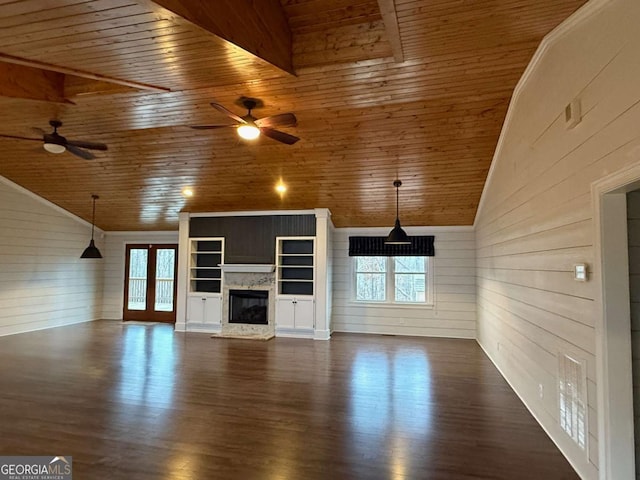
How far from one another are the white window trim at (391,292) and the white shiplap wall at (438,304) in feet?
0.15

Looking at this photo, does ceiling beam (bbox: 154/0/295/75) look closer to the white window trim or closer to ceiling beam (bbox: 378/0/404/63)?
ceiling beam (bbox: 378/0/404/63)

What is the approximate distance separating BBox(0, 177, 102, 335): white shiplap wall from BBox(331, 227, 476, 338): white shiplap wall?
6171mm

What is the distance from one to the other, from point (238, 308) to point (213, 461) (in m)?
5.42

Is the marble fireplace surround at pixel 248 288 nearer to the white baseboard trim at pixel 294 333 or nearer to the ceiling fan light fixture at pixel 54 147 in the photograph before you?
the white baseboard trim at pixel 294 333

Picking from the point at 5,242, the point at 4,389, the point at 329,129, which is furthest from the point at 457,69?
the point at 5,242

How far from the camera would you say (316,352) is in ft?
21.2

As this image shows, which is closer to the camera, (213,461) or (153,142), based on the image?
(213,461)

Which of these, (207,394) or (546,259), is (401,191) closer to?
(546,259)

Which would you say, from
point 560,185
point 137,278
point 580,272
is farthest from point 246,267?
point 580,272

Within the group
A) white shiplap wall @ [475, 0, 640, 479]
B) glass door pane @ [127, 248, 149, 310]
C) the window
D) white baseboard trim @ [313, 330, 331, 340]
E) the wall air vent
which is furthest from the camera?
glass door pane @ [127, 248, 149, 310]

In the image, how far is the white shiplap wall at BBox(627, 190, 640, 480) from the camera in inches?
88.7

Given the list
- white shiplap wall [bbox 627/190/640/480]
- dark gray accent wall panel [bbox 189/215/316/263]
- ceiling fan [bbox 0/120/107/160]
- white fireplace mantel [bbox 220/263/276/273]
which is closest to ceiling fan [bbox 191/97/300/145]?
ceiling fan [bbox 0/120/107/160]

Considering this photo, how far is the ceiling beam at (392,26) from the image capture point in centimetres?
245

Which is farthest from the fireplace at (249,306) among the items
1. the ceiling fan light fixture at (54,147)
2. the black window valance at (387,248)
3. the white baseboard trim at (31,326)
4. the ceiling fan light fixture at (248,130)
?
the ceiling fan light fixture at (248,130)
